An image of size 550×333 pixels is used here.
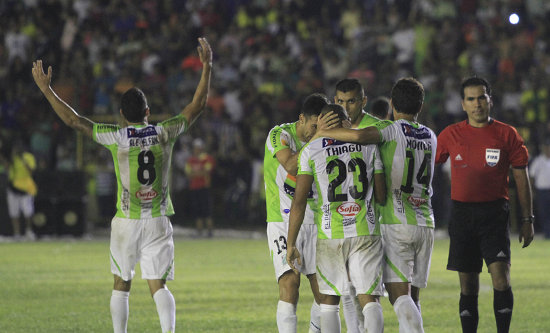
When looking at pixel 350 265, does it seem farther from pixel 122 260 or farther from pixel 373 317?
pixel 122 260

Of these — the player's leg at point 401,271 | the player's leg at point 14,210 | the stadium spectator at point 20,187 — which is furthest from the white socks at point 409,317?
the player's leg at point 14,210

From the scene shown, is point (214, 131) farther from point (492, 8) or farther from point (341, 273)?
point (341, 273)

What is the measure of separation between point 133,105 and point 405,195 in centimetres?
243

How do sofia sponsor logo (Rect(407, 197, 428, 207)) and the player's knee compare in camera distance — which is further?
the player's knee

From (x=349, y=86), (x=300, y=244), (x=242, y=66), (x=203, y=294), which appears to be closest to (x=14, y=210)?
(x=242, y=66)

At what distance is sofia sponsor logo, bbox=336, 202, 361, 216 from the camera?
25.6ft

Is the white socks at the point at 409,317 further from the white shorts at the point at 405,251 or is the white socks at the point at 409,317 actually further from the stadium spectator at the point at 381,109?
the stadium spectator at the point at 381,109

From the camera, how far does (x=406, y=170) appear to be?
27.0ft

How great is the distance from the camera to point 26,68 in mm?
28125

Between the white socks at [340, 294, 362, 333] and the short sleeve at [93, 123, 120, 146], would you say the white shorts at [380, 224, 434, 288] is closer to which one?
the white socks at [340, 294, 362, 333]

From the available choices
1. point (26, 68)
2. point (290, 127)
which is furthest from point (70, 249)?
point (290, 127)

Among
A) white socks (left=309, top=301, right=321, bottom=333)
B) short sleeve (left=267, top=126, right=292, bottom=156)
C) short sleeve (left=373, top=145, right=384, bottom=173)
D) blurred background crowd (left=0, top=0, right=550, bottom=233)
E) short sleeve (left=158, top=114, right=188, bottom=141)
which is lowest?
white socks (left=309, top=301, right=321, bottom=333)

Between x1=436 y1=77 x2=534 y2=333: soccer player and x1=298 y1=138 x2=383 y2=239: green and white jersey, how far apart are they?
151 centimetres

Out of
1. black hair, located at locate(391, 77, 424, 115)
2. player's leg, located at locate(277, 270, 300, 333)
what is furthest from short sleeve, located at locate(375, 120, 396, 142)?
player's leg, located at locate(277, 270, 300, 333)
